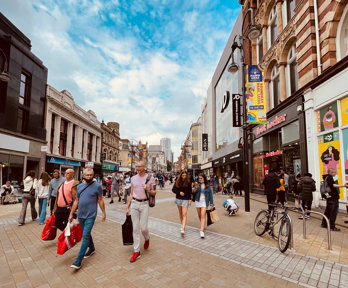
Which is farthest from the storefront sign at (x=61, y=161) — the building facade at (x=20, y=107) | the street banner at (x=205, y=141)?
the street banner at (x=205, y=141)

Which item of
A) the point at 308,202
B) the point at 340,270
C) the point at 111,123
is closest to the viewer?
the point at 340,270

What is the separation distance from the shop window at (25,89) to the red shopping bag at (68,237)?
2232 cm

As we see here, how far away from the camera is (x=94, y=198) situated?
13.4 ft

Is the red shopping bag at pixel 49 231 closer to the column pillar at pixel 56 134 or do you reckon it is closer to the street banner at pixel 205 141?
the column pillar at pixel 56 134

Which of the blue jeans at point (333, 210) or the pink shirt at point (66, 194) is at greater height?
the pink shirt at point (66, 194)

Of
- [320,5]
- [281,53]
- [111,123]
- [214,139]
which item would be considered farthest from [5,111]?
[111,123]

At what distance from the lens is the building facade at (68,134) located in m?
26.4

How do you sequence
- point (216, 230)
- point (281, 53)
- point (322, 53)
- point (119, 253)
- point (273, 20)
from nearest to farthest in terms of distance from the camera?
point (119, 253)
point (216, 230)
point (322, 53)
point (281, 53)
point (273, 20)

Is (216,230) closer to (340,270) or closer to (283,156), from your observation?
(340,270)

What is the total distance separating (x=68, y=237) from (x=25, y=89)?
77.5 feet

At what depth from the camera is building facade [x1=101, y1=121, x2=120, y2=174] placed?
45319 mm

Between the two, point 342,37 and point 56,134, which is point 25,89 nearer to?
point 56,134

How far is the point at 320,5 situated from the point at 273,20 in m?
5.52

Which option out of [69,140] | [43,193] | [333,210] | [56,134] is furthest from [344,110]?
[69,140]
